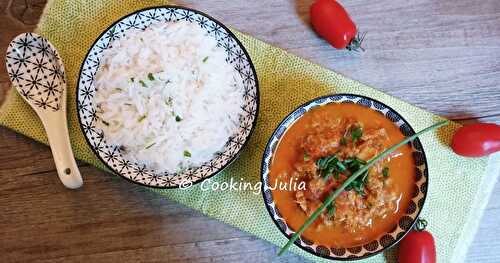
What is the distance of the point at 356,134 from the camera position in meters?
2.06

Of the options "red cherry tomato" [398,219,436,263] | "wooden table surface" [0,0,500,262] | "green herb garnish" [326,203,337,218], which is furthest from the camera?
"wooden table surface" [0,0,500,262]

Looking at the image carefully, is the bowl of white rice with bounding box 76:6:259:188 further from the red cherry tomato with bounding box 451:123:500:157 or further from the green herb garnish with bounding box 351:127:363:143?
the red cherry tomato with bounding box 451:123:500:157

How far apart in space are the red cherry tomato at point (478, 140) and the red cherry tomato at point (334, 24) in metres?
0.65

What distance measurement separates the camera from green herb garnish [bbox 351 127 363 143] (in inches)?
81.2

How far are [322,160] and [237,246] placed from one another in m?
0.66

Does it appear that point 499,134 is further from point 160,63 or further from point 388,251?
point 160,63

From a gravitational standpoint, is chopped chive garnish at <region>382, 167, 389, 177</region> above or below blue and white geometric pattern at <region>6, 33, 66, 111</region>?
below

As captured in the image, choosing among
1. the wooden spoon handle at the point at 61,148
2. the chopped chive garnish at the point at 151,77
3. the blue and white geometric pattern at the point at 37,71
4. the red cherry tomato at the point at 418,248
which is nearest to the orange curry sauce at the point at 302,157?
the red cherry tomato at the point at 418,248

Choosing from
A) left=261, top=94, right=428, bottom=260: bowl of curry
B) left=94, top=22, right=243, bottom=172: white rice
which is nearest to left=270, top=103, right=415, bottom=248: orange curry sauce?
left=261, top=94, right=428, bottom=260: bowl of curry

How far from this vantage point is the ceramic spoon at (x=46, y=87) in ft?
7.22

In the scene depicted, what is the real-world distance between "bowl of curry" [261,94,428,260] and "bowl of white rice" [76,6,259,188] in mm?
227

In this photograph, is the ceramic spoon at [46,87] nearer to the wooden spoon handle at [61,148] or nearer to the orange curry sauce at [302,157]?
the wooden spoon handle at [61,148]

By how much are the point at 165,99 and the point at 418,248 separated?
4.22ft

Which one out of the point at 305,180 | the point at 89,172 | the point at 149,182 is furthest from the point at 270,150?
the point at 89,172
